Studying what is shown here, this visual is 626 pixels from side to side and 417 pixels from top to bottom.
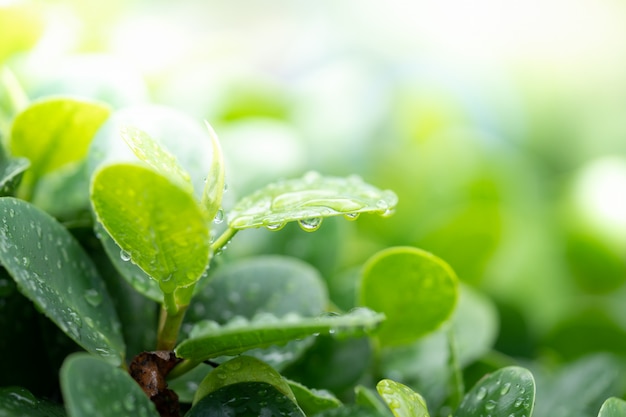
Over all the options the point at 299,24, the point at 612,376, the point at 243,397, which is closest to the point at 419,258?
the point at 243,397

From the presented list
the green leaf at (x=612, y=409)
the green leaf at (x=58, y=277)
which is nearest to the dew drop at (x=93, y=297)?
the green leaf at (x=58, y=277)

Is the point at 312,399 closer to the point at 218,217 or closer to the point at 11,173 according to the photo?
the point at 218,217

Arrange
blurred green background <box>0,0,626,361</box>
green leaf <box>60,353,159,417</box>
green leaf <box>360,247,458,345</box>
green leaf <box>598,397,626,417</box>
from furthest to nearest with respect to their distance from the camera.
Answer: blurred green background <box>0,0,626,361</box> < green leaf <box>360,247,458,345</box> < green leaf <box>598,397,626,417</box> < green leaf <box>60,353,159,417</box>

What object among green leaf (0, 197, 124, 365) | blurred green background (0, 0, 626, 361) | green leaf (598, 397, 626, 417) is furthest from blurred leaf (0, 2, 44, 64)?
green leaf (598, 397, 626, 417)

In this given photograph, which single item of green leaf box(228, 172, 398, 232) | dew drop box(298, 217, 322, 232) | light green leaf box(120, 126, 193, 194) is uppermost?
light green leaf box(120, 126, 193, 194)

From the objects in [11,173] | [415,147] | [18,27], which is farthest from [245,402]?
[415,147]

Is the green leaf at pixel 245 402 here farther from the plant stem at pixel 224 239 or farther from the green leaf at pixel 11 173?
the green leaf at pixel 11 173

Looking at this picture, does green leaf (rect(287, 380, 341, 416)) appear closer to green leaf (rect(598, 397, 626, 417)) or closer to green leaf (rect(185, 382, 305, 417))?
green leaf (rect(185, 382, 305, 417))
